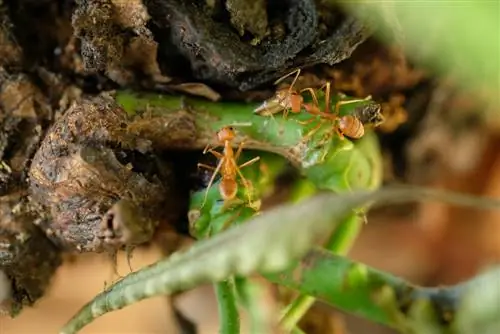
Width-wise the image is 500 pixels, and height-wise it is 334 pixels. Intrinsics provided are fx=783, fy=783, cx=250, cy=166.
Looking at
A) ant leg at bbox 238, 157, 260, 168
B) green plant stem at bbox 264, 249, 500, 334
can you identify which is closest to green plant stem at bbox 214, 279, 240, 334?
green plant stem at bbox 264, 249, 500, 334

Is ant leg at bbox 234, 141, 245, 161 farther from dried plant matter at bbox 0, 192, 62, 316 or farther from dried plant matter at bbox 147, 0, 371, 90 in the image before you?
dried plant matter at bbox 0, 192, 62, 316

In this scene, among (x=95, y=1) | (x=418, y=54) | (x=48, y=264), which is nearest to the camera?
(x=95, y=1)

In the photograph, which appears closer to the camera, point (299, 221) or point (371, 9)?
point (299, 221)

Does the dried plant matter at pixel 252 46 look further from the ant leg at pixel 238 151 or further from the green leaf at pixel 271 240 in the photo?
the green leaf at pixel 271 240

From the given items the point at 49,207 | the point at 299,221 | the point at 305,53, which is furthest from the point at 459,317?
the point at 49,207

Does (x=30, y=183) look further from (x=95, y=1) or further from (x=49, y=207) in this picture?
(x=95, y=1)

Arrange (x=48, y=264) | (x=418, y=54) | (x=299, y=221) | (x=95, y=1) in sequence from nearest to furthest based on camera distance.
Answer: (x=299, y=221) → (x=95, y=1) → (x=48, y=264) → (x=418, y=54)

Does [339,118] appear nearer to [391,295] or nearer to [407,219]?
[391,295]

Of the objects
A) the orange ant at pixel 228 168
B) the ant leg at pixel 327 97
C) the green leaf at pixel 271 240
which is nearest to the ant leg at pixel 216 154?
the orange ant at pixel 228 168
